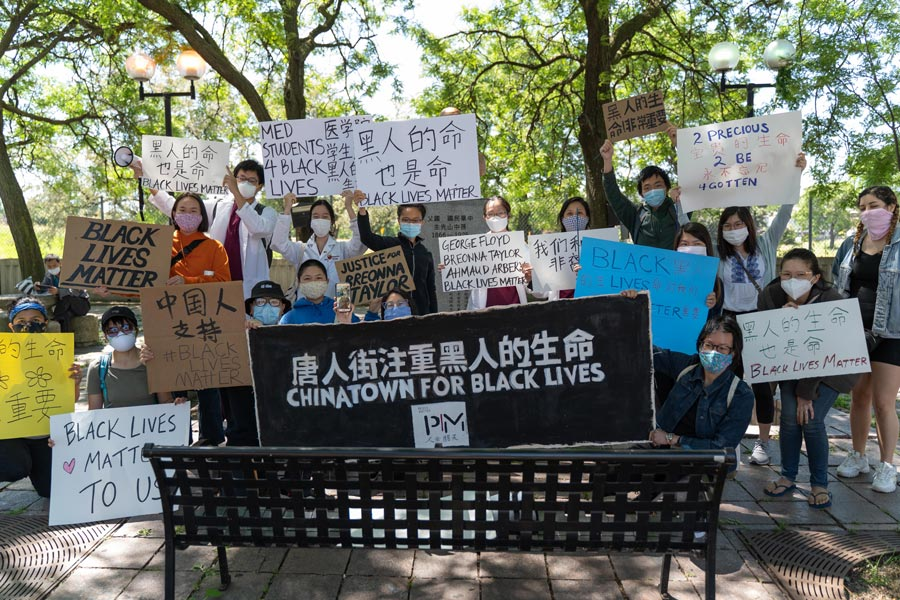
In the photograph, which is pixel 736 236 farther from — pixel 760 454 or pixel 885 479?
pixel 885 479

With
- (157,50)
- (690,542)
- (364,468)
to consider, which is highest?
(157,50)

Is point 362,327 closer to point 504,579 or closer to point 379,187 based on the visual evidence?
point 504,579

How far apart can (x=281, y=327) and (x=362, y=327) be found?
A: 408 millimetres

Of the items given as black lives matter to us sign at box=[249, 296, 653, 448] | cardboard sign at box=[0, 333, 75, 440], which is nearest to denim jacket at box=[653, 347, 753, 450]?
black lives matter to us sign at box=[249, 296, 653, 448]

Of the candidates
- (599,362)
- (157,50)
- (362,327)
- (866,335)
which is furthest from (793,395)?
(157,50)

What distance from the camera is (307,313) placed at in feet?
14.4

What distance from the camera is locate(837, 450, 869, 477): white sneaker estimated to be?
4.69 m

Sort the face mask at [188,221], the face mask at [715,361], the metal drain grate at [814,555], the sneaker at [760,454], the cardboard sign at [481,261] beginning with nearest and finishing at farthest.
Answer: the metal drain grate at [814,555], the face mask at [715,361], the face mask at [188,221], the sneaker at [760,454], the cardboard sign at [481,261]

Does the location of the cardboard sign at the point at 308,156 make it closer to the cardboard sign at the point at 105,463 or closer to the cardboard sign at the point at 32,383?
the cardboard sign at the point at 32,383

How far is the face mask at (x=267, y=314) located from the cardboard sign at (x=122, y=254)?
2.20 feet

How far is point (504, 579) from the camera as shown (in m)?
3.31

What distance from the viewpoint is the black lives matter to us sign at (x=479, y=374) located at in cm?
313

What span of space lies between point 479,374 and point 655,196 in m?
2.55

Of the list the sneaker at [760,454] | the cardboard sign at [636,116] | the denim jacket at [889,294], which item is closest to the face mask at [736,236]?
the denim jacket at [889,294]
